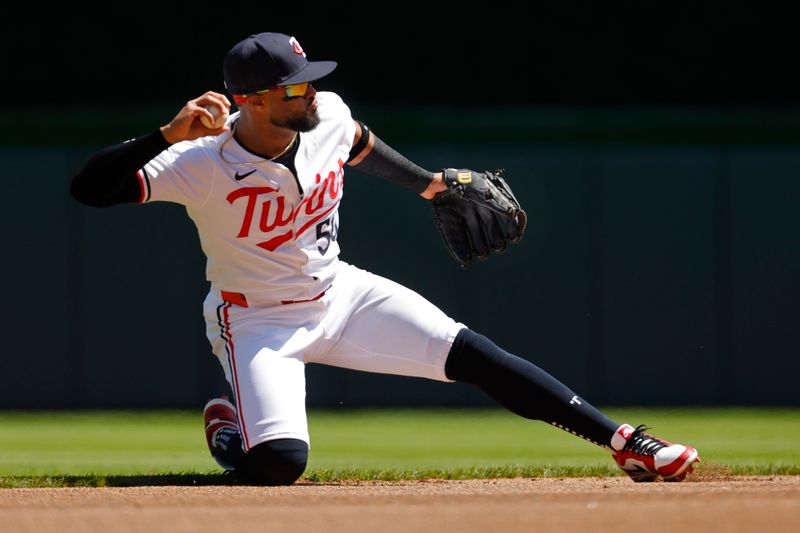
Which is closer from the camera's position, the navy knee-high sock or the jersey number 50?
the navy knee-high sock

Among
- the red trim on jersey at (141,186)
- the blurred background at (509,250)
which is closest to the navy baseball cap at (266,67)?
the red trim on jersey at (141,186)

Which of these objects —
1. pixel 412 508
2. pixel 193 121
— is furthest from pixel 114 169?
pixel 412 508

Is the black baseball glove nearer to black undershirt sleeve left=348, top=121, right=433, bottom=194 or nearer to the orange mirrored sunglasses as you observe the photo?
black undershirt sleeve left=348, top=121, right=433, bottom=194

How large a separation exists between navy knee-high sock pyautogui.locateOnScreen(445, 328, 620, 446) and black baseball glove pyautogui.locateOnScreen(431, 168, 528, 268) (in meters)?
0.43

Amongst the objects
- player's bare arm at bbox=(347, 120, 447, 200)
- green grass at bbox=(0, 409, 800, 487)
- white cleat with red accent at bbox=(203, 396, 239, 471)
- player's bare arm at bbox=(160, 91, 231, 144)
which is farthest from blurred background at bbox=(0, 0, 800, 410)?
player's bare arm at bbox=(160, 91, 231, 144)

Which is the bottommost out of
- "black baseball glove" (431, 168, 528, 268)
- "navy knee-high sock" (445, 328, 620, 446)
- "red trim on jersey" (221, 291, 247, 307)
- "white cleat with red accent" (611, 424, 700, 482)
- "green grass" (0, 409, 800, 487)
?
"green grass" (0, 409, 800, 487)

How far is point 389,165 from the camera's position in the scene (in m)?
4.04

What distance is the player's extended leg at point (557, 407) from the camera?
3.55 m

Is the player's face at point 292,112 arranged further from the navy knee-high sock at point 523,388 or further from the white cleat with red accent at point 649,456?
the white cleat with red accent at point 649,456

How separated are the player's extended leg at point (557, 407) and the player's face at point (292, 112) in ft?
2.47

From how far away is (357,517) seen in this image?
9.84ft

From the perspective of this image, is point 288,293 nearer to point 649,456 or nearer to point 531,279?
point 649,456

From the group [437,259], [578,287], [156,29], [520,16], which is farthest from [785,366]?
[156,29]

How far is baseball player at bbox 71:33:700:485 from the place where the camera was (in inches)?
140
